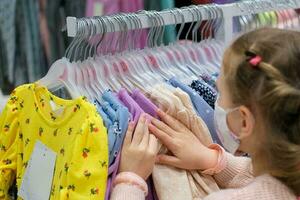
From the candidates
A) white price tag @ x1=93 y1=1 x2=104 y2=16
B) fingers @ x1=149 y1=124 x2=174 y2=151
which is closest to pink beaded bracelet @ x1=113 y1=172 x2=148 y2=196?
fingers @ x1=149 y1=124 x2=174 y2=151

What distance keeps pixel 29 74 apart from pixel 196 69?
669 mm

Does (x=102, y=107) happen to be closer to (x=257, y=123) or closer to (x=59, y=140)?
(x=59, y=140)

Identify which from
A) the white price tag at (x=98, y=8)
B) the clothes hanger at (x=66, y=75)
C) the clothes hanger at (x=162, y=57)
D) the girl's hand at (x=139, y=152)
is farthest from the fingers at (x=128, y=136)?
the white price tag at (x=98, y=8)

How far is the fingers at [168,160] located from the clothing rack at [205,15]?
296 millimetres

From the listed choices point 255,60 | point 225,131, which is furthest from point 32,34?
point 255,60

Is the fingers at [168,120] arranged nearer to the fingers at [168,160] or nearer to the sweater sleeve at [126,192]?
the fingers at [168,160]

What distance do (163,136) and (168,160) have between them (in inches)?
1.9

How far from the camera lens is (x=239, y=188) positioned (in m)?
0.93

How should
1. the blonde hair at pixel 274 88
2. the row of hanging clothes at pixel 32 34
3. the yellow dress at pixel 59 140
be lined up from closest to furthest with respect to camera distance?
1. the blonde hair at pixel 274 88
2. the yellow dress at pixel 59 140
3. the row of hanging clothes at pixel 32 34

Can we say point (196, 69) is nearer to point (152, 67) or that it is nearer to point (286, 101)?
point (152, 67)

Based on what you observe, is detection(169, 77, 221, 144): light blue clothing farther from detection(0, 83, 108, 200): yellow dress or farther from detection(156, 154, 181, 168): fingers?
detection(0, 83, 108, 200): yellow dress

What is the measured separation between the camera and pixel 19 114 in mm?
1138

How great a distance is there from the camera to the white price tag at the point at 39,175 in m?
1.04

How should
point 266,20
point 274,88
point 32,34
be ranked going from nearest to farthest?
point 274,88
point 266,20
point 32,34
